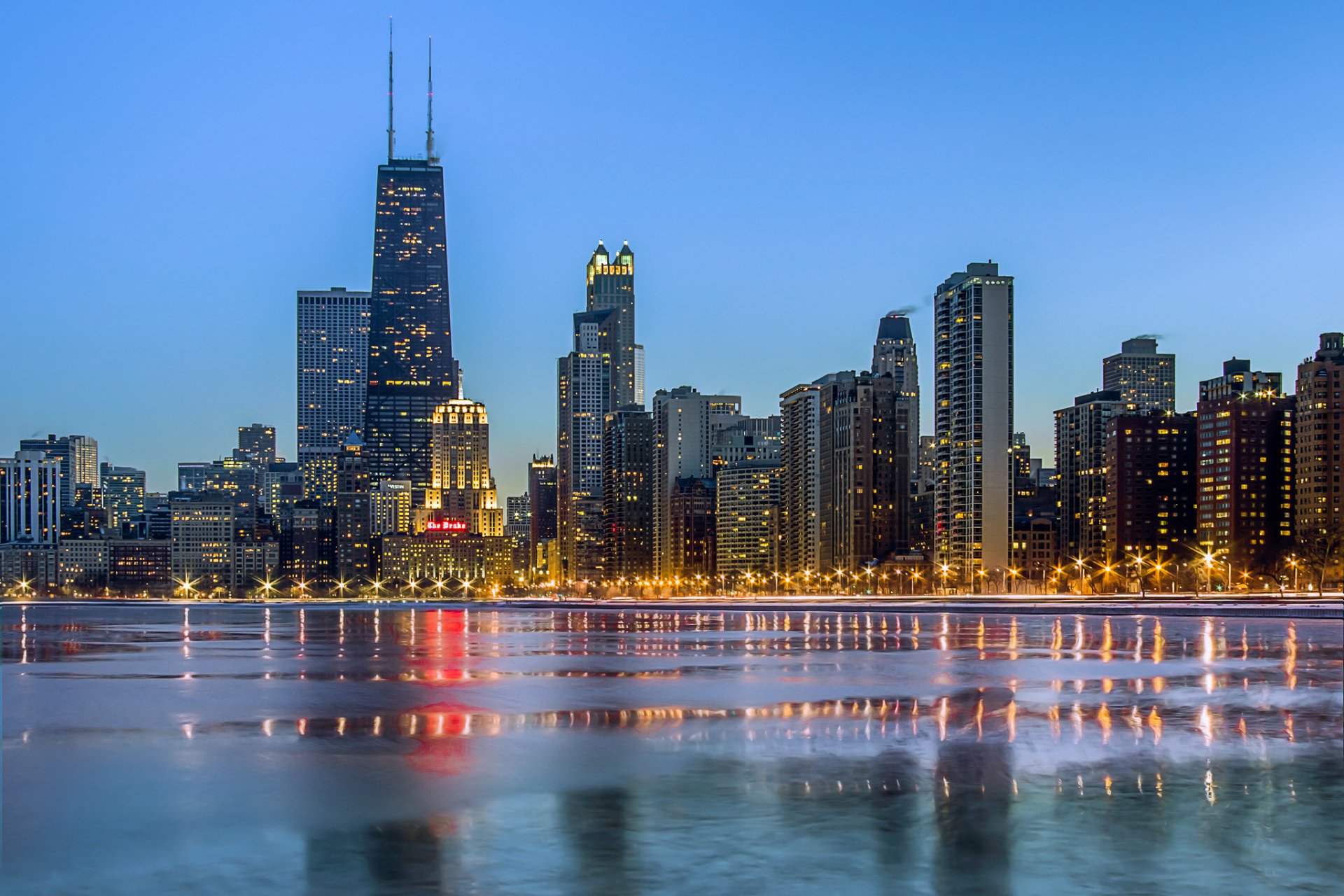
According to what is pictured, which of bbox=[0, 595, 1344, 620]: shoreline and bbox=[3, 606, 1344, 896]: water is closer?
bbox=[3, 606, 1344, 896]: water

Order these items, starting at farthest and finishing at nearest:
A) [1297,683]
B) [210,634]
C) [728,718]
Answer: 1. [210,634]
2. [1297,683]
3. [728,718]

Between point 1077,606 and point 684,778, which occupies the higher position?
point 684,778

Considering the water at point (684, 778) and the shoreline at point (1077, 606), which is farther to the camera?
the shoreline at point (1077, 606)

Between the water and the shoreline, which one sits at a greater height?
the water

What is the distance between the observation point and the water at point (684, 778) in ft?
67.3

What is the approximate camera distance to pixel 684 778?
28.3 m

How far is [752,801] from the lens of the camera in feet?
83.1

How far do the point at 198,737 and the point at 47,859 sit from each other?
14.1 meters

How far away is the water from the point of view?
20.5 metres

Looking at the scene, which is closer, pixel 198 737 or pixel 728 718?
pixel 198 737

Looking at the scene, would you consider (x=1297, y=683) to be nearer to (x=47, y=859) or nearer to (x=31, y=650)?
(x=47, y=859)

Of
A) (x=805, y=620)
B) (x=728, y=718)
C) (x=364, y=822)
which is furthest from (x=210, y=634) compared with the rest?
(x=364, y=822)

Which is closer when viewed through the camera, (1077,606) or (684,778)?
(684,778)

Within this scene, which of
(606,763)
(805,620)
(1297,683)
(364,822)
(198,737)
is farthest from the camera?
(805,620)
